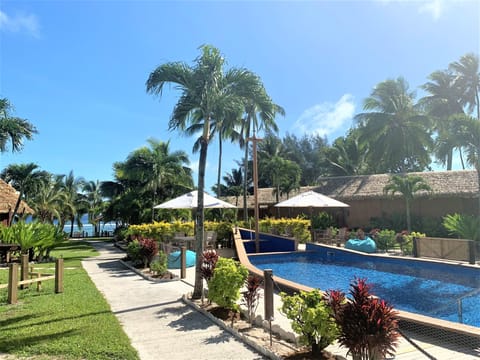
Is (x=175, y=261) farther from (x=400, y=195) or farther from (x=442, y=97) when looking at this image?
(x=442, y=97)

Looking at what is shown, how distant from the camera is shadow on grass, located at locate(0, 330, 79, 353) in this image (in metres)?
5.00

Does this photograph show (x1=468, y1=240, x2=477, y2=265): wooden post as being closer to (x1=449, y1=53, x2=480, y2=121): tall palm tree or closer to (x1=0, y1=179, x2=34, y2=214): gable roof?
(x1=0, y1=179, x2=34, y2=214): gable roof

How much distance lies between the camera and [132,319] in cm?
654

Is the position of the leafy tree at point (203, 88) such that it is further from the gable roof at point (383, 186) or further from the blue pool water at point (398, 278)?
the gable roof at point (383, 186)

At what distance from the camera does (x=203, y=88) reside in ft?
27.7

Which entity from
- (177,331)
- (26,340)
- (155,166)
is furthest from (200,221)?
(155,166)

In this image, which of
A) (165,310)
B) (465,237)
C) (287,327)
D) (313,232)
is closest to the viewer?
(287,327)

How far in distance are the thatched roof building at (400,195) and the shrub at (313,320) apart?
20.4 metres

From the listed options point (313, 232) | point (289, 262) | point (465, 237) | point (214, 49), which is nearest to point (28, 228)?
point (214, 49)

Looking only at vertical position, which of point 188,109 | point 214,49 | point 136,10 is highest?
point 136,10

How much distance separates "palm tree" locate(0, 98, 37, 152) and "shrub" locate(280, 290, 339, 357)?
45.6 ft

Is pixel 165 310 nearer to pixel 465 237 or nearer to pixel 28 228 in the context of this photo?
pixel 28 228

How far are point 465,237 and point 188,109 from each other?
526 inches

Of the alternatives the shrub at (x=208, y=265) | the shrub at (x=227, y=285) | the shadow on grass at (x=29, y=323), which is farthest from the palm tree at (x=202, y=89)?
the shadow on grass at (x=29, y=323)
